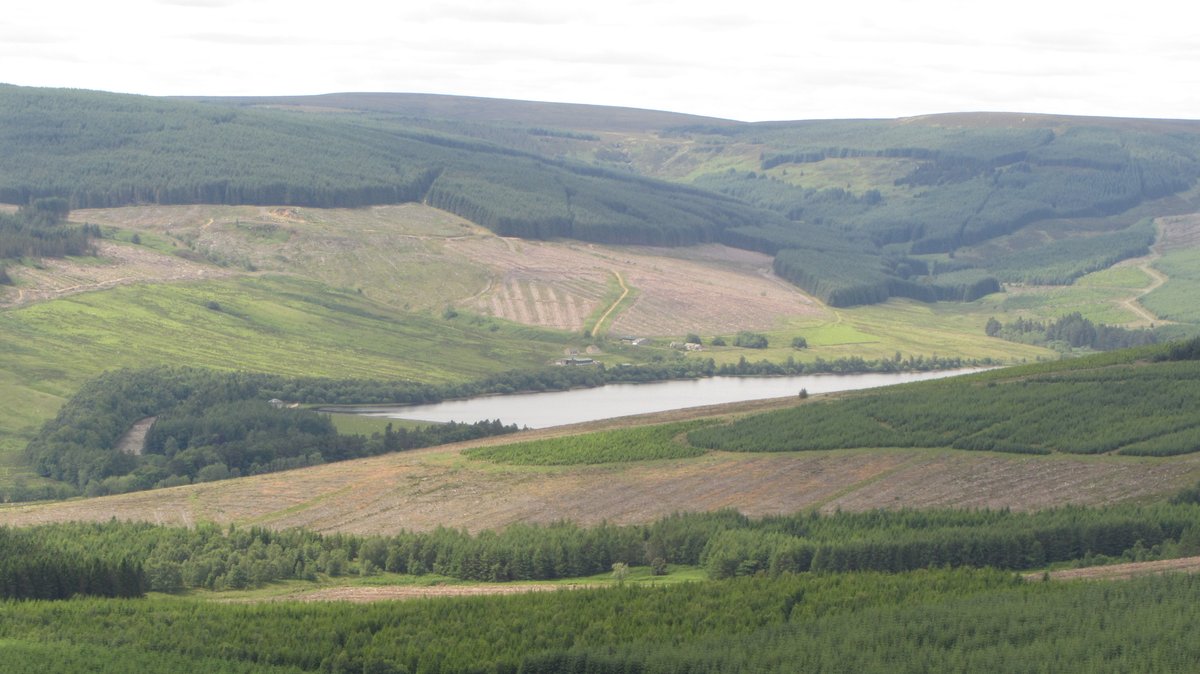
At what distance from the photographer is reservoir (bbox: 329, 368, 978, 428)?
529ft

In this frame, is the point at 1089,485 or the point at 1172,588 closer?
the point at 1172,588

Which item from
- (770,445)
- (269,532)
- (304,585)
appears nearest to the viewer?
(304,585)

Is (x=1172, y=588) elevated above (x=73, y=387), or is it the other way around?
(x=1172, y=588)

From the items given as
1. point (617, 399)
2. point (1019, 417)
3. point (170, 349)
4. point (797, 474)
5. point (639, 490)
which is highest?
point (1019, 417)

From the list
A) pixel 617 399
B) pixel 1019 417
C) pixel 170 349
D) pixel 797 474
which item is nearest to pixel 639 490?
pixel 797 474

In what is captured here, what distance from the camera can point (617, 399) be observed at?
177 metres

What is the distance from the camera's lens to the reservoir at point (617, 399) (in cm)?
16118

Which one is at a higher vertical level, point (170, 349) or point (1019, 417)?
point (1019, 417)

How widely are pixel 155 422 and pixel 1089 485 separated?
8017cm

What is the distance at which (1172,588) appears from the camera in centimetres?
6681

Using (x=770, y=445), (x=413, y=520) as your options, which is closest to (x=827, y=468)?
(x=770, y=445)

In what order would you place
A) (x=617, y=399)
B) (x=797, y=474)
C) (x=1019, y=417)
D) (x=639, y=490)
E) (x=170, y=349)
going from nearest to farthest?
(x=639, y=490), (x=797, y=474), (x=1019, y=417), (x=617, y=399), (x=170, y=349)

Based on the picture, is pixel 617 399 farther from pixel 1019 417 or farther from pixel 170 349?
pixel 1019 417

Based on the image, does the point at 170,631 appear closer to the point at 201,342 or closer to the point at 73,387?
the point at 73,387
